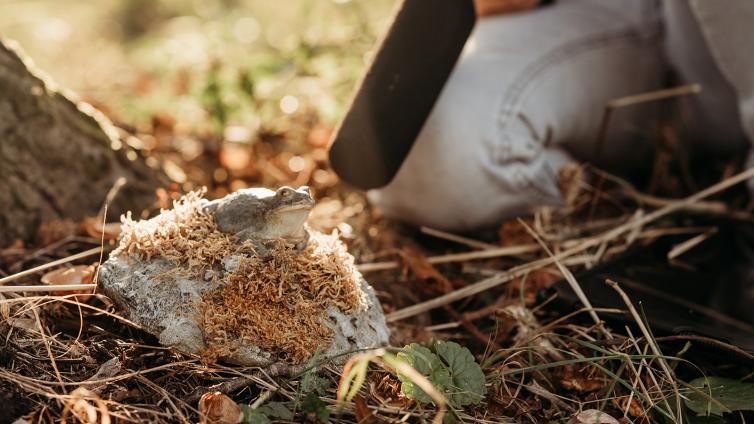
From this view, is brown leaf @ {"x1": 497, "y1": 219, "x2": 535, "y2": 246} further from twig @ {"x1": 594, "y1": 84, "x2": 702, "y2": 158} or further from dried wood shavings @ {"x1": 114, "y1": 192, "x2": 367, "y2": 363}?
dried wood shavings @ {"x1": 114, "y1": 192, "x2": 367, "y2": 363}

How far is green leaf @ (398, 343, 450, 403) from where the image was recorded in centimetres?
107

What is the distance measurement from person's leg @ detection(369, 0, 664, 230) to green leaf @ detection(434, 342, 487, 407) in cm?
81

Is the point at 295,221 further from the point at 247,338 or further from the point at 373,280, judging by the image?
the point at 373,280

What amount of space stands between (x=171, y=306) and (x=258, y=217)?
0.21m

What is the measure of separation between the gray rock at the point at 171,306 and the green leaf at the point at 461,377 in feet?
0.53

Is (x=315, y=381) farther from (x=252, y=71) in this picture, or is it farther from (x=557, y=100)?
(x=252, y=71)

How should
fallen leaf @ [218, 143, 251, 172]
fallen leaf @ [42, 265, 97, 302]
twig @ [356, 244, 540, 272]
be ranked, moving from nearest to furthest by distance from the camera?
1. fallen leaf @ [42, 265, 97, 302]
2. twig @ [356, 244, 540, 272]
3. fallen leaf @ [218, 143, 251, 172]

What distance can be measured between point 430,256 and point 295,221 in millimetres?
825

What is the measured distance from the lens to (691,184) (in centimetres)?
222

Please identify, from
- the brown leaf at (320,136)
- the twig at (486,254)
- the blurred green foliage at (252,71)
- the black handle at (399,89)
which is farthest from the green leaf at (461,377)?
the brown leaf at (320,136)

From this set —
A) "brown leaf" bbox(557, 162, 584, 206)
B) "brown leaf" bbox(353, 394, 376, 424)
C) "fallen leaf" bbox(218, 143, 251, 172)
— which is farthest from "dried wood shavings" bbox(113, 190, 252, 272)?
"fallen leaf" bbox(218, 143, 251, 172)

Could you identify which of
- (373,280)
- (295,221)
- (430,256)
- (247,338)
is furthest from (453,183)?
(247,338)

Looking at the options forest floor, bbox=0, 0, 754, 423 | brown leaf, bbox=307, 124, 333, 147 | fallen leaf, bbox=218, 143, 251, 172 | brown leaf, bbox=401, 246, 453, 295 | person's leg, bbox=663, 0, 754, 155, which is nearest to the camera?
forest floor, bbox=0, 0, 754, 423

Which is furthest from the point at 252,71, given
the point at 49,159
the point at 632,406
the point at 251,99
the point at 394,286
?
the point at 632,406
